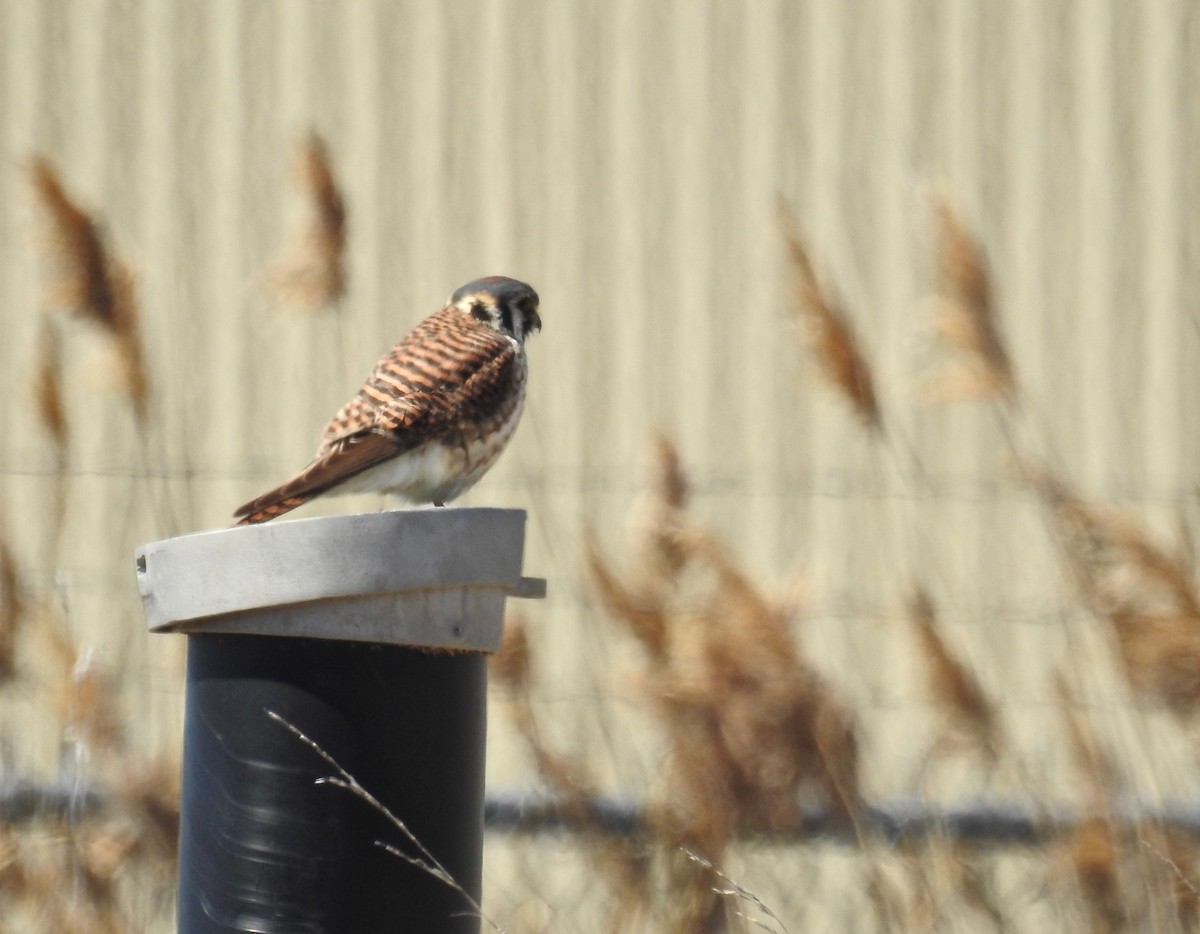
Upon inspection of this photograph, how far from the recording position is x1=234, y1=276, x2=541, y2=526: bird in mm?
2557

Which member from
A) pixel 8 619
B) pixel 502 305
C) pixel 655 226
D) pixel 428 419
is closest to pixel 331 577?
pixel 428 419

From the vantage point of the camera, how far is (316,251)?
316 centimetres

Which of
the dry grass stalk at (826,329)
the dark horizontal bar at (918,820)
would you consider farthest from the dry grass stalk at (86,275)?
the dry grass stalk at (826,329)

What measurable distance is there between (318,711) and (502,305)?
1.81 meters

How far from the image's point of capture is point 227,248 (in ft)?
17.1

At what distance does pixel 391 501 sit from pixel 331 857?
355cm

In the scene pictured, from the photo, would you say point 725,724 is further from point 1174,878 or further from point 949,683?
point 1174,878

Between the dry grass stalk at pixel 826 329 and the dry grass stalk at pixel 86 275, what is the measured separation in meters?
1.23

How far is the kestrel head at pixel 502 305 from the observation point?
334 centimetres

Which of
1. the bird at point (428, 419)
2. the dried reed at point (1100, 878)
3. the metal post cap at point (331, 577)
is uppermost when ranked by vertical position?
the bird at point (428, 419)

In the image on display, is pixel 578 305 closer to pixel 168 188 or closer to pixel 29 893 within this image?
pixel 168 188

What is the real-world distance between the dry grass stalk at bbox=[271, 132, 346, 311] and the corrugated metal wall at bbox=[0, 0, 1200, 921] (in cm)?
188

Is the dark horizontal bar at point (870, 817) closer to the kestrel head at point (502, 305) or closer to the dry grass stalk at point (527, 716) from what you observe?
the dry grass stalk at point (527, 716)

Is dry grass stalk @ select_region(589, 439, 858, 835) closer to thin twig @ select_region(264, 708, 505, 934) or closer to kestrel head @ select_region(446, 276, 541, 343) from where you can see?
kestrel head @ select_region(446, 276, 541, 343)
